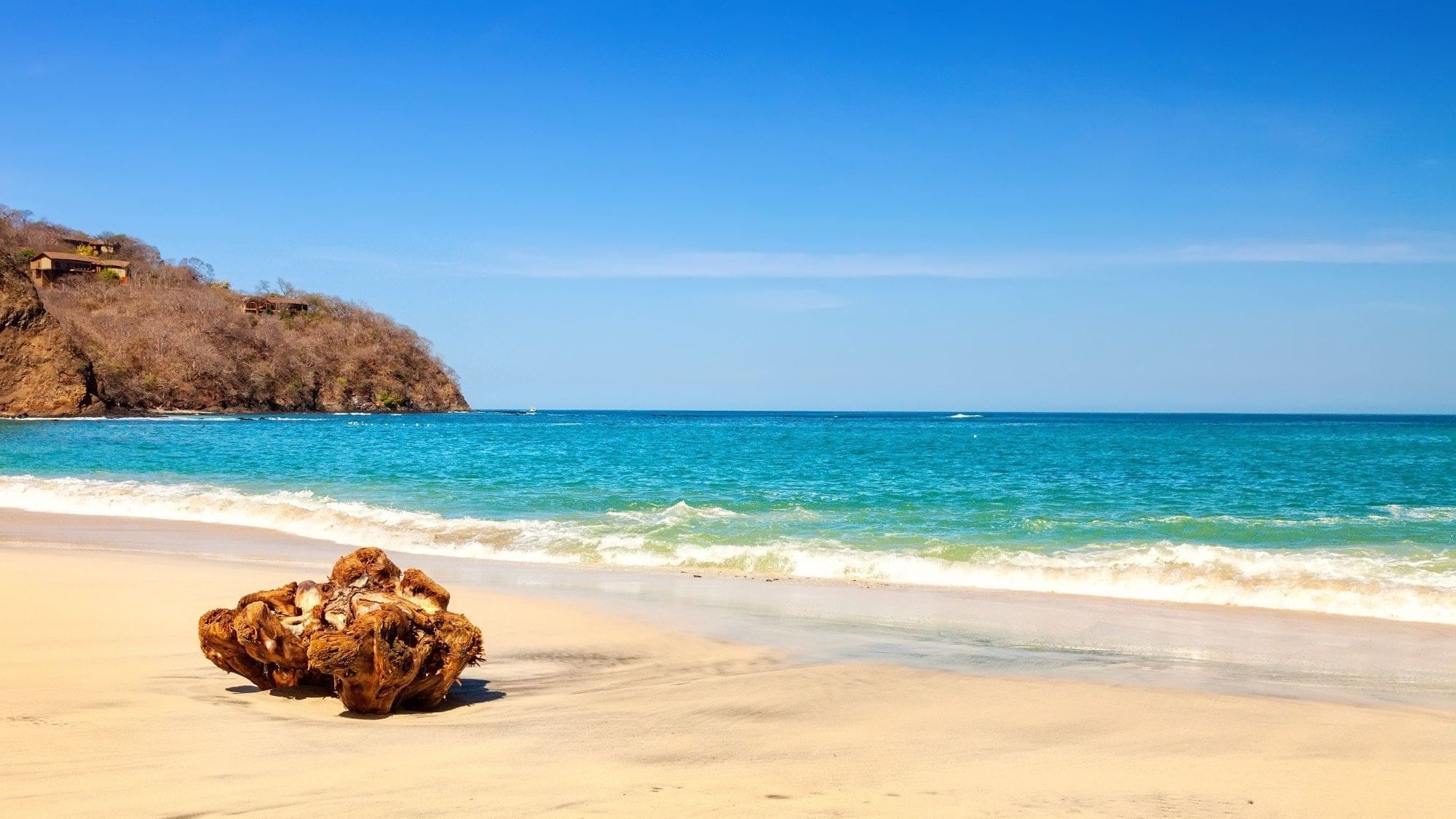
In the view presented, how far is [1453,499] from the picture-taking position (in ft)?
72.6

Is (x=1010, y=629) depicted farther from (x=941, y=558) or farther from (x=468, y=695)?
(x=468, y=695)

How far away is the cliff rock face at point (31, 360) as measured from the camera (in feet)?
237

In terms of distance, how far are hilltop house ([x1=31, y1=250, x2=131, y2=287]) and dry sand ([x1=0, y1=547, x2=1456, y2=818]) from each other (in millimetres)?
127540

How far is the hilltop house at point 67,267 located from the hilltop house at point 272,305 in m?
14.2

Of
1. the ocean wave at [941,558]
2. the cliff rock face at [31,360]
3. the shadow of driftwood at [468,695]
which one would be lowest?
the ocean wave at [941,558]

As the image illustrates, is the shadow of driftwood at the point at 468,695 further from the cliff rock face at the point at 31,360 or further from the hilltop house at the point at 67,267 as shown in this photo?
the hilltop house at the point at 67,267

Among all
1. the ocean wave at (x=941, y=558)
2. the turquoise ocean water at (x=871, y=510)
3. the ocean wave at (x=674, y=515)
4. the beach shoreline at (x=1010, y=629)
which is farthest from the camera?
the ocean wave at (x=674, y=515)

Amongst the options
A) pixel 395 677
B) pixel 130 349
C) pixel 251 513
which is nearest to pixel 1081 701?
pixel 395 677

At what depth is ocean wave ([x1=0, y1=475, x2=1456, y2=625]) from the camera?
10734mm

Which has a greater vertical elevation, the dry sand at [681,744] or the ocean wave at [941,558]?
the dry sand at [681,744]

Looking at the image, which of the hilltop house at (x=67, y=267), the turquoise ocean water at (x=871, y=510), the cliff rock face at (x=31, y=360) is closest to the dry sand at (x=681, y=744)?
the turquoise ocean water at (x=871, y=510)

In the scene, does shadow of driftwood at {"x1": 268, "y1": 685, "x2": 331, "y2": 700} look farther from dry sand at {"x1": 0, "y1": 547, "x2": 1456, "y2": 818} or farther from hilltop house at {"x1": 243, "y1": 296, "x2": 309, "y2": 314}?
hilltop house at {"x1": 243, "y1": 296, "x2": 309, "y2": 314}

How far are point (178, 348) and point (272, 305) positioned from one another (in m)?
35.1

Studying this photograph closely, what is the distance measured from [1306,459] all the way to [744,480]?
1027 inches
